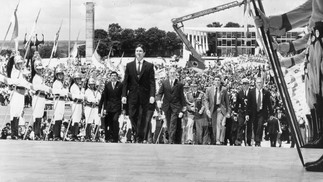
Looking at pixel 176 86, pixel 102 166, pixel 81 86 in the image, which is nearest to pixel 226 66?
pixel 81 86

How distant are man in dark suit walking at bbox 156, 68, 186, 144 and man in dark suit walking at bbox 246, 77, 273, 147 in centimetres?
155

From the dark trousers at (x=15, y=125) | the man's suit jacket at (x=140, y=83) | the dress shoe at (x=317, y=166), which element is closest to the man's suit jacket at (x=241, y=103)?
the man's suit jacket at (x=140, y=83)

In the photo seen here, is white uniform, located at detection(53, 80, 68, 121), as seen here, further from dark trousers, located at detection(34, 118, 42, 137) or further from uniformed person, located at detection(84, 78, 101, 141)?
uniformed person, located at detection(84, 78, 101, 141)

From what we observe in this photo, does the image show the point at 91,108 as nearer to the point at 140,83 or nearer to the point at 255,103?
the point at 140,83

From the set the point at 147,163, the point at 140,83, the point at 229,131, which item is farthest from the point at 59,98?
the point at 147,163

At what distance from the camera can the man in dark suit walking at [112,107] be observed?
15.5 metres

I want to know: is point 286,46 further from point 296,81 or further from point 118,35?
point 118,35

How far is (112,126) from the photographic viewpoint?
1559cm

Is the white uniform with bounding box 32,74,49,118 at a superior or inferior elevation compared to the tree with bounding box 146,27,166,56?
inferior

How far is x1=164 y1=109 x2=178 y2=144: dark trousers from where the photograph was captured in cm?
1547

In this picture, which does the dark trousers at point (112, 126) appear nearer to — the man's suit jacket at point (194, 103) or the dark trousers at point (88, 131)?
the man's suit jacket at point (194, 103)

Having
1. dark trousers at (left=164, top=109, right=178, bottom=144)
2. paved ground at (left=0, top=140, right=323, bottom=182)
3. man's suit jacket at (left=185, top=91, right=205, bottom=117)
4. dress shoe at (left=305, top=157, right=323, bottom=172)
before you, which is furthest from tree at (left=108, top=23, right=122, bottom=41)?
dress shoe at (left=305, top=157, right=323, bottom=172)

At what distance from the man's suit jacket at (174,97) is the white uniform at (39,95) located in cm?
310

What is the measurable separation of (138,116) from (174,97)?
120 cm
